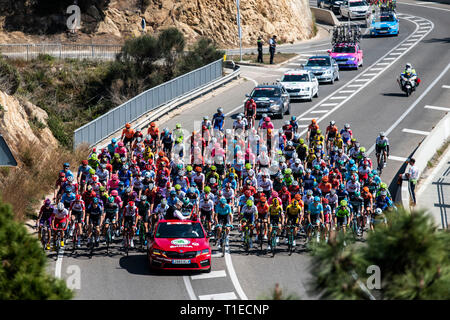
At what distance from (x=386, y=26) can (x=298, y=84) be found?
80.6ft

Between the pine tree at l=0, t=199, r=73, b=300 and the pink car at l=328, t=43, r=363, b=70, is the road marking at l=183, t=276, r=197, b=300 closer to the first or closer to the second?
the pine tree at l=0, t=199, r=73, b=300

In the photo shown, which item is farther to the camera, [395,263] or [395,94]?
[395,94]

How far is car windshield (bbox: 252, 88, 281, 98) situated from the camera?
37031mm

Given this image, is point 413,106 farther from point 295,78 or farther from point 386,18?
point 386,18

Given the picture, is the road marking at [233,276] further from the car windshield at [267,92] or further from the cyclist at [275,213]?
the car windshield at [267,92]

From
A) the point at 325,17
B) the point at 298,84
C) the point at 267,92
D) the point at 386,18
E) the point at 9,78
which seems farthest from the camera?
the point at 325,17

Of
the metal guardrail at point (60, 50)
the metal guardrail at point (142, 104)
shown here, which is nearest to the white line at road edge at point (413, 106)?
the metal guardrail at point (142, 104)

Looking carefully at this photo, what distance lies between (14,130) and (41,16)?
1193 inches

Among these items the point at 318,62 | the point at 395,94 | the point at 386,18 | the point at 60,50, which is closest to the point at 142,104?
the point at 318,62

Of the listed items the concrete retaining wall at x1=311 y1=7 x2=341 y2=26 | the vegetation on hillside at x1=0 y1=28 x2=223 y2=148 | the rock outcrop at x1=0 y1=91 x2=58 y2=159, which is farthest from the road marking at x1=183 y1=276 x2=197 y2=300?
the concrete retaining wall at x1=311 y1=7 x2=341 y2=26

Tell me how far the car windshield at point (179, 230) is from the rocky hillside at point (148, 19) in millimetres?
40156

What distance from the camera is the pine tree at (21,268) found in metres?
9.48

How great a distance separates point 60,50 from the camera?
53.3 meters

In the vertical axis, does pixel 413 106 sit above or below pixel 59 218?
below
